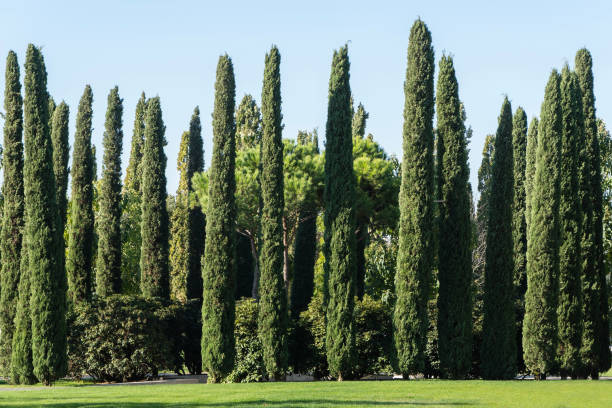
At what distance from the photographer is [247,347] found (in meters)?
26.9

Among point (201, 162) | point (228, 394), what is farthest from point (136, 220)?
point (228, 394)

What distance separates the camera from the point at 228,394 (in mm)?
18094

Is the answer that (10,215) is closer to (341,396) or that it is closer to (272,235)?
(272,235)

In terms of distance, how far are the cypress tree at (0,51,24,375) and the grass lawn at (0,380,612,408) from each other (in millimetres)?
7707

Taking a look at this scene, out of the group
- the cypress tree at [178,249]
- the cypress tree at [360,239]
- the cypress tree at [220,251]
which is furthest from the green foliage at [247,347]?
the cypress tree at [178,249]

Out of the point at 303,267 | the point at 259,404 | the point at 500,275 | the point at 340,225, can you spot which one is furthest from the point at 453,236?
the point at 259,404

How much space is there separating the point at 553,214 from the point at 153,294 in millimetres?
15997

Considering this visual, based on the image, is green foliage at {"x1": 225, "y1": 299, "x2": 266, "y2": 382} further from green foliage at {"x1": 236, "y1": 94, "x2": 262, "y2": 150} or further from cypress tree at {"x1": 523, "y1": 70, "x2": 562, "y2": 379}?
green foliage at {"x1": 236, "y1": 94, "x2": 262, "y2": 150}

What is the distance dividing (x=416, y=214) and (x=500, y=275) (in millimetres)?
3712

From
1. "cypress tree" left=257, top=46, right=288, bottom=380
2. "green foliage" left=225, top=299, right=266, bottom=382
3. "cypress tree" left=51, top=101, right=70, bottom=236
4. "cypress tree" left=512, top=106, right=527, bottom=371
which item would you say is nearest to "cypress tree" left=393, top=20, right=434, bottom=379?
"cypress tree" left=257, top=46, right=288, bottom=380

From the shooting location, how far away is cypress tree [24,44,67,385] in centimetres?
2381

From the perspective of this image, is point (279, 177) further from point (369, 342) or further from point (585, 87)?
point (585, 87)

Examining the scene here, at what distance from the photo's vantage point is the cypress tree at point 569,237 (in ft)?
86.7

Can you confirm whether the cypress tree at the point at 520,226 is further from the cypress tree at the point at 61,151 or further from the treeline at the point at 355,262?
the cypress tree at the point at 61,151
